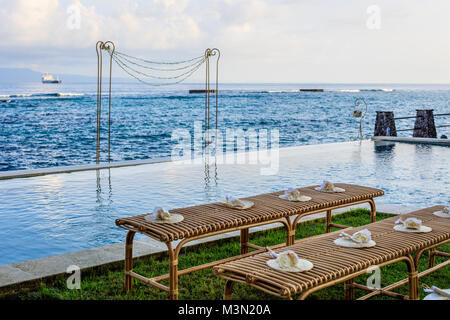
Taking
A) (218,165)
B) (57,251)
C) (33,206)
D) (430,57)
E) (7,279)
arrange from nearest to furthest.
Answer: (7,279)
(57,251)
(33,206)
(218,165)
(430,57)

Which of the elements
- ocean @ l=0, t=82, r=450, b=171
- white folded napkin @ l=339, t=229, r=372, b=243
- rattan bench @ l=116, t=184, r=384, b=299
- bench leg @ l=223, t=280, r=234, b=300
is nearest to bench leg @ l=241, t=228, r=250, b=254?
rattan bench @ l=116, t=184, r=384, b=299

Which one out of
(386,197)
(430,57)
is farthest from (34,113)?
(386,197)

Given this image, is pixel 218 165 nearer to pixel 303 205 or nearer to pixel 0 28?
pixel 303 205

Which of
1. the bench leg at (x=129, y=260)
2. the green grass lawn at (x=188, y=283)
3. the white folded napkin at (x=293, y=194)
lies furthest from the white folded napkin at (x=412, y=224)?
the bench leg at (x=129, y=260)

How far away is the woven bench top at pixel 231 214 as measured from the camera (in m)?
2.61

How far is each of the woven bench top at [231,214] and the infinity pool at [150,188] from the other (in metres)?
1.04

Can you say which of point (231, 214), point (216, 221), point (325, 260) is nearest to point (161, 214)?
point (216, 221)

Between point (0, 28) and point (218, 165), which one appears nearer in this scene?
point (218, 165)

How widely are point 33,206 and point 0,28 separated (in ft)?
105

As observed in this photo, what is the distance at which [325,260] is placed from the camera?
2.25m

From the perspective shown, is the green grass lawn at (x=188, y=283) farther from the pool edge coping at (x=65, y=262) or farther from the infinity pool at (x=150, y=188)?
the infinity pool at (x=150, y=188)

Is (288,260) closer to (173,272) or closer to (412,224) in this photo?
(173,272)

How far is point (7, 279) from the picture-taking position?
2762 mm
